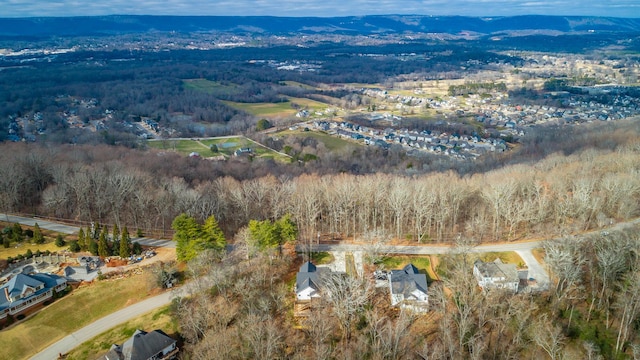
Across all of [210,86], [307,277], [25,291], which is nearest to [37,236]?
[25,291]

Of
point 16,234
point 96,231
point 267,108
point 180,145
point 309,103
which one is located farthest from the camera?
point 309,103

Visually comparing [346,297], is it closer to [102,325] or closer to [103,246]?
→ [102,325]

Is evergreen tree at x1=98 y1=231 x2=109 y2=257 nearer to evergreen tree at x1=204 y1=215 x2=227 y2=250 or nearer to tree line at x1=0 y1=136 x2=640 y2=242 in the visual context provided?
tree line at x1=0 y1=136 x2=640 y2=242

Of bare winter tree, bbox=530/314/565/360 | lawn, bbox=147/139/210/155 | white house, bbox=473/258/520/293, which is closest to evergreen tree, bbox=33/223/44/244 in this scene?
lawn, bbox=147/139/210/155

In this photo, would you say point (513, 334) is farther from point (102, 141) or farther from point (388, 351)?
point (102, 141)

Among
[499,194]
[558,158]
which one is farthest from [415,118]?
[499,194]

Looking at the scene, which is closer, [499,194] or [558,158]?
[499,194]
